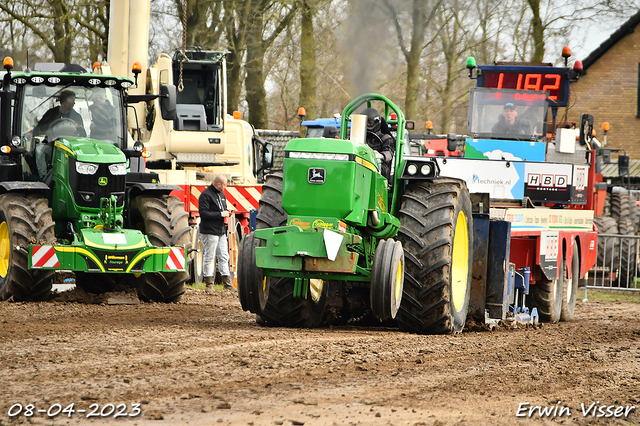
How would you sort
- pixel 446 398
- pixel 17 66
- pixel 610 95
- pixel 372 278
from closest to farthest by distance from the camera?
pixel 446 398
pixel 372 278
pixel 17 66
pixel 610 95

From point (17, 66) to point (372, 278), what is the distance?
63.5 feet

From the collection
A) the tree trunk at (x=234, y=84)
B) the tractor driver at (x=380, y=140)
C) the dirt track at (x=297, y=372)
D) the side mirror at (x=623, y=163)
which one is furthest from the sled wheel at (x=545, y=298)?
the tree trunk at (x=234, y=84)

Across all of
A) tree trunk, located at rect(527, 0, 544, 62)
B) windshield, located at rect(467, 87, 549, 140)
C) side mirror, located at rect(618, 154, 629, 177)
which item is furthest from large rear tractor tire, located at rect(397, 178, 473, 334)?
→ tree trunk, located at rect(527, 0, 544, 62)

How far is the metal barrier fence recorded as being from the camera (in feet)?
59.4

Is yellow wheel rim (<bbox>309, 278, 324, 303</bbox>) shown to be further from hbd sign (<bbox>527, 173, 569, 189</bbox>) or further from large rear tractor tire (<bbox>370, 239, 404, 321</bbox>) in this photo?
hbd sign (<bbox>527, 173, 569, 189</bbox>)

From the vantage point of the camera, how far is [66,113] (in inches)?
437

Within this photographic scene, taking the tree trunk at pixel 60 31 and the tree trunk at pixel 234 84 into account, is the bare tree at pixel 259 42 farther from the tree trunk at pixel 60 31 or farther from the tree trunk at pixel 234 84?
the tree trunk at pixel 60 31

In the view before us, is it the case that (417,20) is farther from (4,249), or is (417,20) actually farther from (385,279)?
(4,249)

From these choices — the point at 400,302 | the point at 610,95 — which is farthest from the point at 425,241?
the point at 610,95

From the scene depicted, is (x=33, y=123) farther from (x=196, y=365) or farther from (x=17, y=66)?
(x=17, y=66)

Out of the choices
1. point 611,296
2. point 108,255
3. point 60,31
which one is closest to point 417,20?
point 108,255

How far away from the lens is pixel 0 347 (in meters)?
6.75

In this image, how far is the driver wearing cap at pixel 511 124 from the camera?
49.4 ft

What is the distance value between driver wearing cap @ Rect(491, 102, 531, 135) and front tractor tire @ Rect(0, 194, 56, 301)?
796 centimetres
